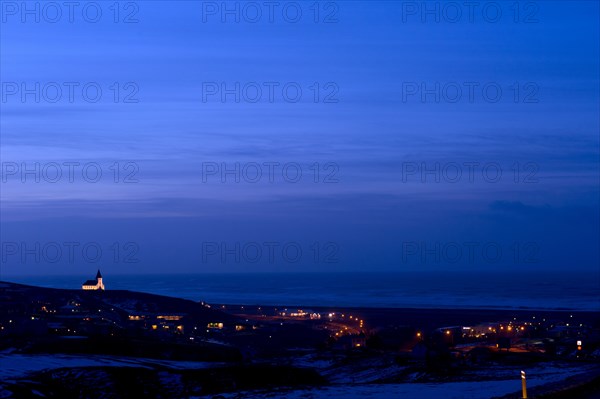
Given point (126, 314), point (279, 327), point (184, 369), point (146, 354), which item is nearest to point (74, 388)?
point (184, 369)

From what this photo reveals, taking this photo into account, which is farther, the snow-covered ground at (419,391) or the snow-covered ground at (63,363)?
the snow-covered ground at (63,363)

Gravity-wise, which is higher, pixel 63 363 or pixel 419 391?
pixel 63 363

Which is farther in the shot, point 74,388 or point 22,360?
point 22,360

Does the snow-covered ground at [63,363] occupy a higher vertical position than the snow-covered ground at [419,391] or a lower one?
higher

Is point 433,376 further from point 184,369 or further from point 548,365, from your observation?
point 184,369

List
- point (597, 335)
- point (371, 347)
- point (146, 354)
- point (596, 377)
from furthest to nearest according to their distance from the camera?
point (597, 335), point (371, 347), point (146, 354), point (596, 377)

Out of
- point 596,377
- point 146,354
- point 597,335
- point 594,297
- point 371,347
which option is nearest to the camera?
point 596,377

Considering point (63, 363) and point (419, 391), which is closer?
point (419, 391)
